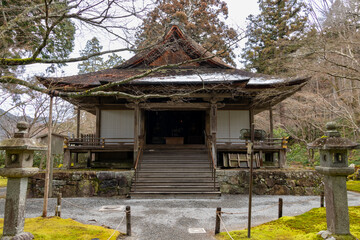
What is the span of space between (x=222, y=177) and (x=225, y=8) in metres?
24.7

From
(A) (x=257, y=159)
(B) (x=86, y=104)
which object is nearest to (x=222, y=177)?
(A) (x=257, y=159)

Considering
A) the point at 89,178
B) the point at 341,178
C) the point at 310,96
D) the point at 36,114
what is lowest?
the point at 89,178

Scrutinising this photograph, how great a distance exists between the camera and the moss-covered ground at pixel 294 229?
15.6 ft

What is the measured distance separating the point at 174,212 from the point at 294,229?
3.48m

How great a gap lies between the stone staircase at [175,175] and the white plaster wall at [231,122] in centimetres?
194

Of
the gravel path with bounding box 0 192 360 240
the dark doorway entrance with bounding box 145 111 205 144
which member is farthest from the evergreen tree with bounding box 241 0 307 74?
the gravel path with bounding box 0 192 360 240

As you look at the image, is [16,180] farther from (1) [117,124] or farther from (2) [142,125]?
(1) [117,124]

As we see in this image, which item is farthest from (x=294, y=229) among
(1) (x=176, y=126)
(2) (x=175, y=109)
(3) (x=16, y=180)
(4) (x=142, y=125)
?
(1) (x=176, y=126)

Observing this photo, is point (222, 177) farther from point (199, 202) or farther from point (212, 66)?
point (212, 66)

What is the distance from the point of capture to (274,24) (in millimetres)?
28922

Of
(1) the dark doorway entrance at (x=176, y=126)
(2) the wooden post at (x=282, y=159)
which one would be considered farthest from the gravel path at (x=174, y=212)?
(1) the dark doorway entrance at (x=176, y=126)

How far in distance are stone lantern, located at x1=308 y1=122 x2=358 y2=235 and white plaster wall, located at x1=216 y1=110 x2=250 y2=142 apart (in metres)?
9.35

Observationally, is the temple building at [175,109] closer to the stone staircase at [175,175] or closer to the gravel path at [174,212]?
the stone staircase at [175,175]

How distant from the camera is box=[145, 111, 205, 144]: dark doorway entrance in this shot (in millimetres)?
16672
